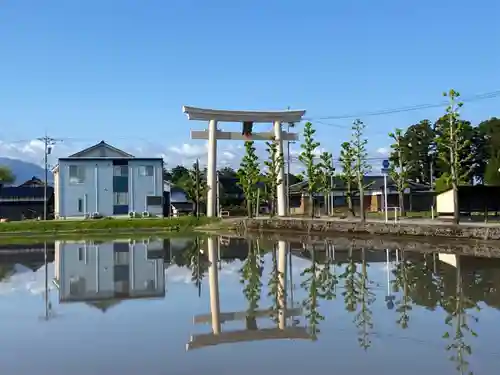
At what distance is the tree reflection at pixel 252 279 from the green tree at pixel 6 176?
152 ft

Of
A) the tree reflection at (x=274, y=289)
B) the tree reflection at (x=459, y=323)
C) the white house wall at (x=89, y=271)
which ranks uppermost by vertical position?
the tree reflection at (x=459, y=323)

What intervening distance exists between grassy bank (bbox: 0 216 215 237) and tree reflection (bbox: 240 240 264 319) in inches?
793

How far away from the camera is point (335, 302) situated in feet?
29.6

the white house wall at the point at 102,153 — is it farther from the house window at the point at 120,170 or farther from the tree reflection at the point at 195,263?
the tree reflection at the point at 195,263

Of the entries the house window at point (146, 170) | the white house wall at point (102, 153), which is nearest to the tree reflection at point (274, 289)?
the house window at point (146, 170)

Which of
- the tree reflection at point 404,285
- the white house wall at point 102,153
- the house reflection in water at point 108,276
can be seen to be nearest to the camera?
the tree reflection at point 404,285

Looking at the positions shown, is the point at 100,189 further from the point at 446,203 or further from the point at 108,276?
the point at 108,276

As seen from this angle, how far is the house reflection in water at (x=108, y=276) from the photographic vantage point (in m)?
10.6

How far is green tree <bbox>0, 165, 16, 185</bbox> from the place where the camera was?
2320 inches

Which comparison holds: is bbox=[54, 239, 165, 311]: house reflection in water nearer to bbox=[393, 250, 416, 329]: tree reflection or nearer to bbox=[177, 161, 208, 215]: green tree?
bbox=[393, 250, 416, 329]: tree reflection

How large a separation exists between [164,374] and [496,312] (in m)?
4.81

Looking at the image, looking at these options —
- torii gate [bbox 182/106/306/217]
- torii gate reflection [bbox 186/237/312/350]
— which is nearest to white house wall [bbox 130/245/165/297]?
torii gate reflection [bbox 186/237/312/350]

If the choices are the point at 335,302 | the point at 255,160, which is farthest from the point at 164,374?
the point at 255,160

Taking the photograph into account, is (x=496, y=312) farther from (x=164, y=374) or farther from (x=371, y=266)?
(x=371, y=266)
